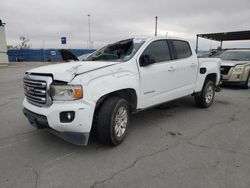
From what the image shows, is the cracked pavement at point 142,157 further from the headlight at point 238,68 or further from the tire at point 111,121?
the headlight at point 238,68

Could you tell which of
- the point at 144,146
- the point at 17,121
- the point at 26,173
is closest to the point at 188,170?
the point at 144,146

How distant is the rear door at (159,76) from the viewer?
3.91 meters

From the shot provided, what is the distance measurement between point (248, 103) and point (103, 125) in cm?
547

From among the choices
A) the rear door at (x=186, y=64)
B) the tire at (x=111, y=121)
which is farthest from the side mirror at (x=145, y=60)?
the rear door at (x=186, y=64)

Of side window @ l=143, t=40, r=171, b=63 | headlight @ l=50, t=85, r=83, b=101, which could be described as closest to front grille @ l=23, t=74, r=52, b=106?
headlight @ l=50, t=85, r=83, b=101

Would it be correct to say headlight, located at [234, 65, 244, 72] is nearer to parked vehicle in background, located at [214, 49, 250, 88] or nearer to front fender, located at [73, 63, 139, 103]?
parked vehicle in background, located at [214, 49, 250, 88]

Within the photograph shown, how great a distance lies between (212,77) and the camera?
6.02 m

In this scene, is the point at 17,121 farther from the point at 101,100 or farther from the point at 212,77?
the point at 212,77

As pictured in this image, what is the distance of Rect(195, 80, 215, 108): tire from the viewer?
5.70 metres

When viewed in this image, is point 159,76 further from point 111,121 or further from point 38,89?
point 38,89

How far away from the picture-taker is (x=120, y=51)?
430cm

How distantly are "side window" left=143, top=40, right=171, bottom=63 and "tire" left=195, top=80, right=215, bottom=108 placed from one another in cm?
180

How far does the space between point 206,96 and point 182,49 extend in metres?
1.67

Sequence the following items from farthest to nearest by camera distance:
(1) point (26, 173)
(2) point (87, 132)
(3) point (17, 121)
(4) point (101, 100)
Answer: (3) point (17, 121)
(4) point (101, 100)
(2) point (87, 132)
(1) point (26, 173)
